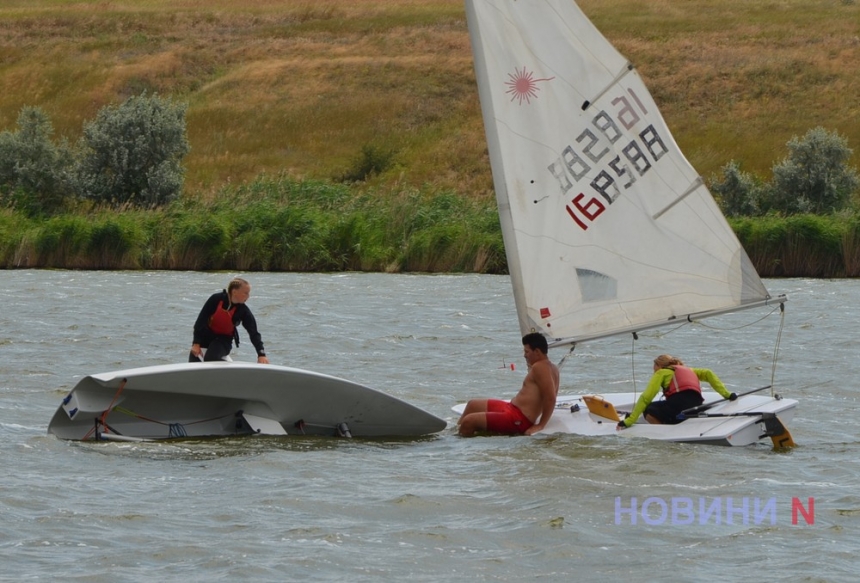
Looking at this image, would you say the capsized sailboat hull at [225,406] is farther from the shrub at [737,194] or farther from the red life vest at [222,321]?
the shrub at [737,194]

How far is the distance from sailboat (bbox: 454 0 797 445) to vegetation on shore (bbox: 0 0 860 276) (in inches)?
893

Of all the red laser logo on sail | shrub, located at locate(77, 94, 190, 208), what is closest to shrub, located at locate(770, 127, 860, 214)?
shrub, located at locate(77, 94, 190, 208)

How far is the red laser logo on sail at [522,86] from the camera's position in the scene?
428 inches

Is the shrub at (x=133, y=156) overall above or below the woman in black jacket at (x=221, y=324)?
above

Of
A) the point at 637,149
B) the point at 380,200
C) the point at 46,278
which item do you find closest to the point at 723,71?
the point at 380,200

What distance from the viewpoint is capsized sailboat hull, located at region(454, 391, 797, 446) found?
35.6ft

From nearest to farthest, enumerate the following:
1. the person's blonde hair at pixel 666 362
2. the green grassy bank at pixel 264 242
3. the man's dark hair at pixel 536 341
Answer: the man's dark hair at pixel 536 341, the person's blonde hair at pixel 666 362, the green grassy bank at pixel 264 242

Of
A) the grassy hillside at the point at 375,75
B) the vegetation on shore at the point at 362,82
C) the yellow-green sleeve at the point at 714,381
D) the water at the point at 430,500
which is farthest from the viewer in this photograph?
the grassy hillside at the point at 375,75

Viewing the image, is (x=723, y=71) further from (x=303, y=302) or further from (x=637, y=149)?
(x=637, y=149)

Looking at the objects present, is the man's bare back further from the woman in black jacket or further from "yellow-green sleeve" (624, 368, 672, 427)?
the woman in black jacket

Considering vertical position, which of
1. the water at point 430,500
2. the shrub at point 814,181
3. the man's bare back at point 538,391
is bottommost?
the water at point 430,500

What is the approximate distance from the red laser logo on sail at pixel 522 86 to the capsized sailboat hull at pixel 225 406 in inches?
111

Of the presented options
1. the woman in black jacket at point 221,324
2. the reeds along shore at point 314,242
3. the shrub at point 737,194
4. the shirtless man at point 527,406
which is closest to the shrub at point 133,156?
the reeds along shore at point 314,242

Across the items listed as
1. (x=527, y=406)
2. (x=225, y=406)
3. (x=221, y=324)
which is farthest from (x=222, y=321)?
(x=527, y=406)
